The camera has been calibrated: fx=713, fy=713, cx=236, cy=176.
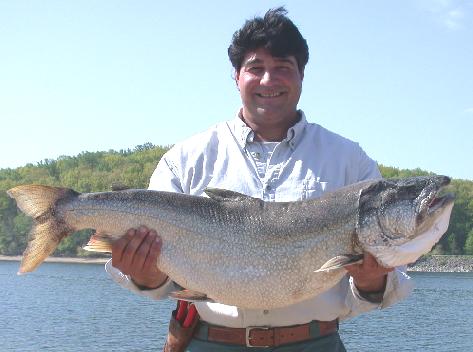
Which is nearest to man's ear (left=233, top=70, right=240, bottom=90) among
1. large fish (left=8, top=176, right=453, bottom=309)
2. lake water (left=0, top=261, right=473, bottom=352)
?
large fish (left=8, top=176, right=453, bottom=309)

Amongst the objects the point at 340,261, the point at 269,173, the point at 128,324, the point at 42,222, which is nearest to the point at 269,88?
the point at 269,173

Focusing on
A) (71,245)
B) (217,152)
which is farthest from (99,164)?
(217,152)

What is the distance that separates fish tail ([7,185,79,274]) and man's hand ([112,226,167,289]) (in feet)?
1.48

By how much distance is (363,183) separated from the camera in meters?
4.97

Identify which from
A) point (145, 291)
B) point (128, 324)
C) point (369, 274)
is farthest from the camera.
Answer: point (128, 324)

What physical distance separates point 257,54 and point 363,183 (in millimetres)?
1358

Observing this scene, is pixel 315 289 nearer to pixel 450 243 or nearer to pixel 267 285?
pixel 267 285

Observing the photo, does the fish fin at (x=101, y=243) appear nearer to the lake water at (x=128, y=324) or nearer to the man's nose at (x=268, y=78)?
the man's nose at (x=268, y=78)

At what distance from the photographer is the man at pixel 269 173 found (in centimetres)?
505

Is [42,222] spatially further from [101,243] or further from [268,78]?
[268,78]

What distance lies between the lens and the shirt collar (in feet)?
17.9

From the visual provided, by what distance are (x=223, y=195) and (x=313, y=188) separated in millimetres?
689

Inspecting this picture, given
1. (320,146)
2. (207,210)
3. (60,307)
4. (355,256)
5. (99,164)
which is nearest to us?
(355,256)

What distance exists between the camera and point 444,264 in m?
103
